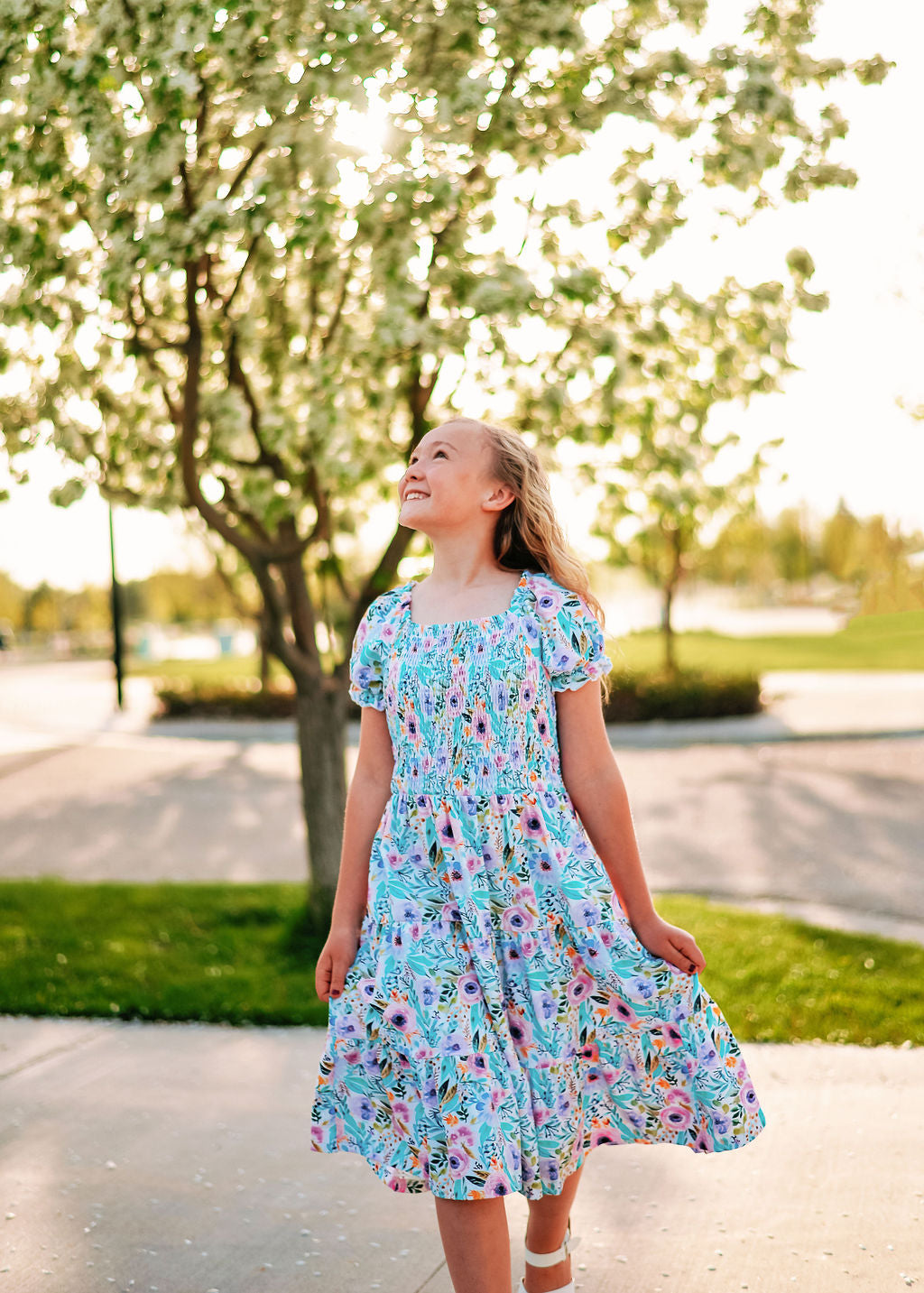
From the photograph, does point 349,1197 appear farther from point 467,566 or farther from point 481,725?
point 467,566

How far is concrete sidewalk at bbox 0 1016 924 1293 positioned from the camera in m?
2.86

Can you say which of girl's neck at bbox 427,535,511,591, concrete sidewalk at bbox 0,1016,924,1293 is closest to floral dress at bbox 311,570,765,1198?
girl's neck at bbox 427,535,511,591

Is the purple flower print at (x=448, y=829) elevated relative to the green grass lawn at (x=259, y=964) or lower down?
elevated

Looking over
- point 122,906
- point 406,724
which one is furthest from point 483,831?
point 122,906

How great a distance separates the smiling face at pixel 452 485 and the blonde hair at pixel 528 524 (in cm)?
2

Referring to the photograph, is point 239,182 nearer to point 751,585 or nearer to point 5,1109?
point 5,1109

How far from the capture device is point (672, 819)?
10.3 metres

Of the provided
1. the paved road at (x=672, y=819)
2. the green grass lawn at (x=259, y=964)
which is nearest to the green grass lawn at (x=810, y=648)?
the paved road at (x=672, y=819)

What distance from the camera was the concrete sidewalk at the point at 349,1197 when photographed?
2857 mm

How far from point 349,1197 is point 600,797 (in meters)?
1.57

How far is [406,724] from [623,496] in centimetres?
363

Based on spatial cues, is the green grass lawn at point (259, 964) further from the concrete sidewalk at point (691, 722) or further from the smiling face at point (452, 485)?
the concrete sidewalk at point (691, 722)

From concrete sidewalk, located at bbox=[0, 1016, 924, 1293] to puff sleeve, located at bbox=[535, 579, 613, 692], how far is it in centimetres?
144

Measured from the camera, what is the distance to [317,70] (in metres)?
4.45
